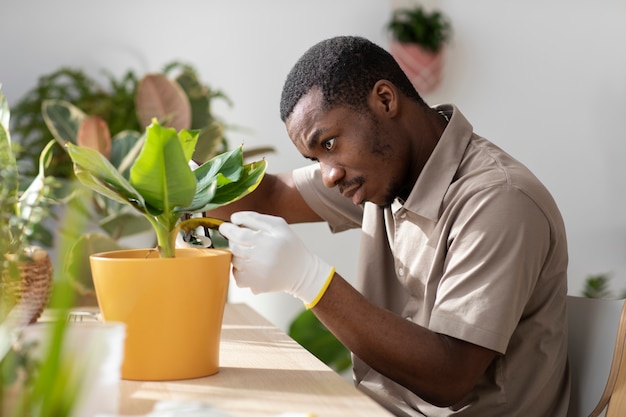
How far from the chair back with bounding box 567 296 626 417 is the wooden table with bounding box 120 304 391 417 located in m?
0.41

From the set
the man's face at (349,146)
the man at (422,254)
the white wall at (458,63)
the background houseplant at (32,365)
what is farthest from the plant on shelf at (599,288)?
the background houseplant at (32,365)

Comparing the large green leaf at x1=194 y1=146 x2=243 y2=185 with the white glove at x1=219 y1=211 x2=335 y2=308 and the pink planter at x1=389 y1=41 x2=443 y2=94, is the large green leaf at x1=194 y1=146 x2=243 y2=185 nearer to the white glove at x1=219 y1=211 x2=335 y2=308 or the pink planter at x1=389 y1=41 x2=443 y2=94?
the white glove at x1=219 y1=211 x2=335 y2=308

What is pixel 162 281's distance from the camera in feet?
2.72

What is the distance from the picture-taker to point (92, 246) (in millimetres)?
1694

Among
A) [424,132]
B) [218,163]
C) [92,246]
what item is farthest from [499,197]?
[92,246]

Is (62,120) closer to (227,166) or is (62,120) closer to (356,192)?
(356,192)

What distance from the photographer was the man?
1.01 meters

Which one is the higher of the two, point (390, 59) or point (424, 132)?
point (390, 59)

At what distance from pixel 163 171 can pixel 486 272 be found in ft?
1.61

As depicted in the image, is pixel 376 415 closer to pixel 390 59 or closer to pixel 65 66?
pixel 390 59

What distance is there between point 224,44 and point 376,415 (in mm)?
2435

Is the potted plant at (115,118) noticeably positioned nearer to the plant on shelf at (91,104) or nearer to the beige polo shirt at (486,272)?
the plant on shelf at (91,104)

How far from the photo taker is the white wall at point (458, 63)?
2795mm

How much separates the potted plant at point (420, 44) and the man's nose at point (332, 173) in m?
1.97
